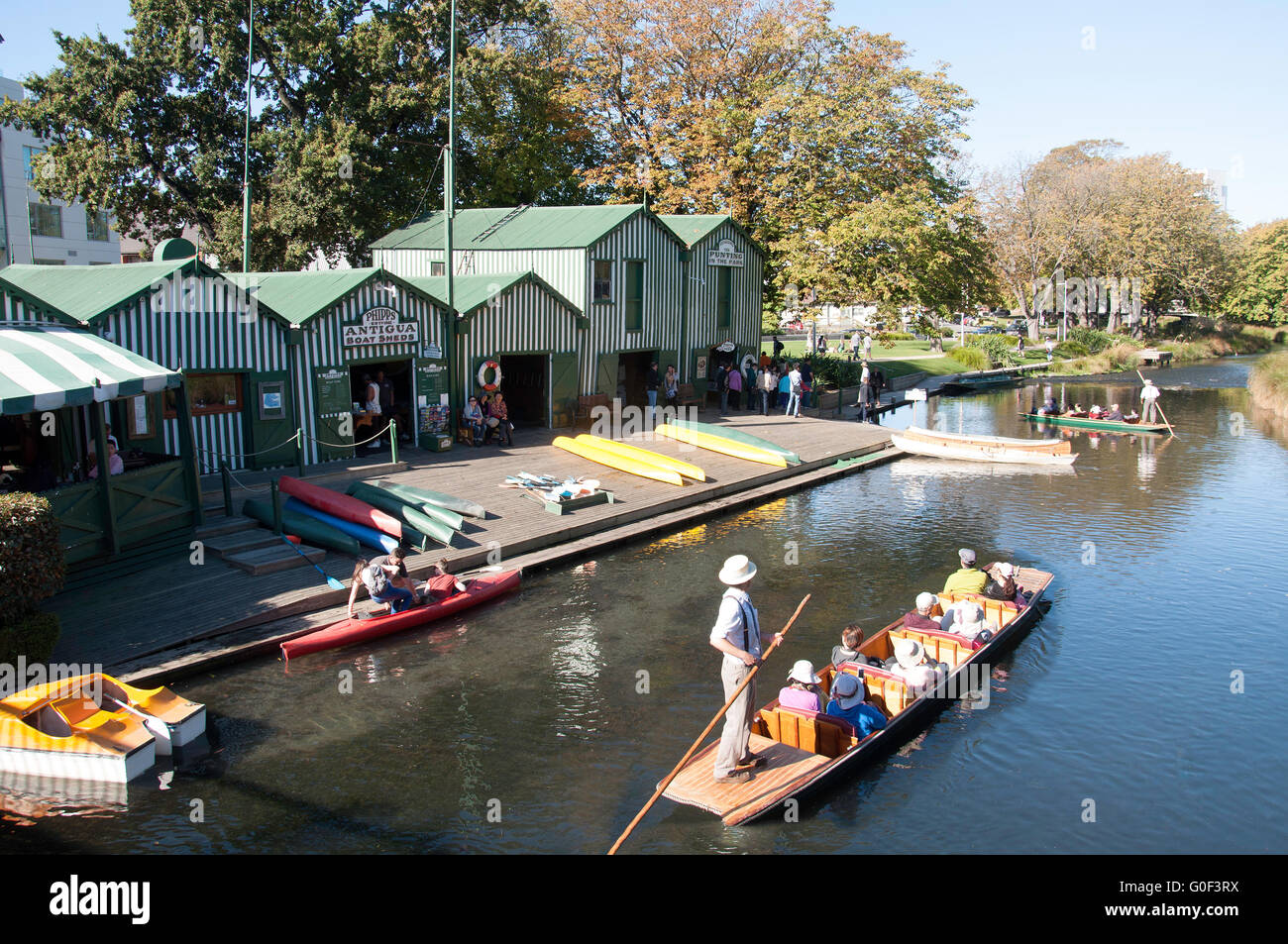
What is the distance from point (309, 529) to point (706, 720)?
8.61 meters

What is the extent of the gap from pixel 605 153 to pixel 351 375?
927 inches

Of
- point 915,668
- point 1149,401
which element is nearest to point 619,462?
point 915,668

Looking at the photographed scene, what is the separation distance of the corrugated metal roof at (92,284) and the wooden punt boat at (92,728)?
8.79m

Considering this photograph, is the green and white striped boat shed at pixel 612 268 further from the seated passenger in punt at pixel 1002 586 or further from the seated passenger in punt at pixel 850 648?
the seated passenger in punt at pixel 850 648

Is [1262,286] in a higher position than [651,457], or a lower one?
higher

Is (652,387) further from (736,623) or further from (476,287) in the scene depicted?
(736,623)

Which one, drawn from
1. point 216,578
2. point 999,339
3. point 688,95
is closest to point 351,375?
point 216,578

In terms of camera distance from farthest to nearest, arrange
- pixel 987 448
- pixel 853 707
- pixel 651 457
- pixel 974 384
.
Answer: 1. pixel 974 384
2. pixel 987 448
3. pixel 651 457
4. pixel 853 707

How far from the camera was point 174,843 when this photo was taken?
364 inches

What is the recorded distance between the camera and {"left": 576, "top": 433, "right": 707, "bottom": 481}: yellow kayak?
955 inches

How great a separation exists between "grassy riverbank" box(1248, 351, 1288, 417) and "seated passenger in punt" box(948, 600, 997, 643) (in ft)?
120

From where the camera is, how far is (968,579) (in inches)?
595

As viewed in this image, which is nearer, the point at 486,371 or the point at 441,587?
the point at 441,587

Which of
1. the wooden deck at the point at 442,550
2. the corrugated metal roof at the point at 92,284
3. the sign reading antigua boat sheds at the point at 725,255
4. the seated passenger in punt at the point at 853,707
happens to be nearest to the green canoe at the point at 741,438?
the wooden deck at the point at 442,550
